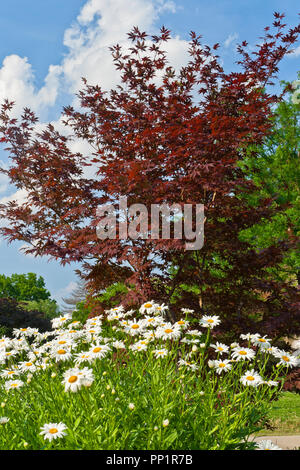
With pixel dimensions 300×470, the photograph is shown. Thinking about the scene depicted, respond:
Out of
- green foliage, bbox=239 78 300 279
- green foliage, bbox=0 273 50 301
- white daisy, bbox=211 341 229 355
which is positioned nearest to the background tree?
white daisy, bbox=211 341 229 355

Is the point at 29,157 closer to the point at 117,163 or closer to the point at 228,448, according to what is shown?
the point at 117,163

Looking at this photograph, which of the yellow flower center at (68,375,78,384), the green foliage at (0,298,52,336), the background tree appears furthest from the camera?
the green foliage at (0,298,52,336)

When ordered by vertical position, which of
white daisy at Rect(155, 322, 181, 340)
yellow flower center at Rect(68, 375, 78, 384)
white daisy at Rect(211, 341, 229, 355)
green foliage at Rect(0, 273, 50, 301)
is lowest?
green foliage at Rect(0, 273, 50, 301)

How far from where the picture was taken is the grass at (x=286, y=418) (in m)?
6.87

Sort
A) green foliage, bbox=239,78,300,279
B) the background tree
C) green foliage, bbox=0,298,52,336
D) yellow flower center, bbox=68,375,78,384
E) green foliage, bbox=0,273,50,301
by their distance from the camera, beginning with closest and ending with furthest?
yellow flower center, bbox=68,375,78,384 < the background tree < green foliage, bbox=0,298,52,336 < green foliage, bbox=239,78,300,279 < green foliage, bbox=0,273,50,301

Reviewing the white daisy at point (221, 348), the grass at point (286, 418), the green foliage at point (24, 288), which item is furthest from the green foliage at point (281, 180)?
the green foliage at point (24, 288)

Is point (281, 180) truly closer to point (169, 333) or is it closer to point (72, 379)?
point (169, 333)

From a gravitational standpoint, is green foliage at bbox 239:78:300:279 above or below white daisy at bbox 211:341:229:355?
above

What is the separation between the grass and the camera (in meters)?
6.87

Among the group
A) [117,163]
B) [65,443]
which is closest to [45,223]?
[117,163]

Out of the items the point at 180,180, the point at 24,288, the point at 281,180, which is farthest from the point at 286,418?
the point at 24,288

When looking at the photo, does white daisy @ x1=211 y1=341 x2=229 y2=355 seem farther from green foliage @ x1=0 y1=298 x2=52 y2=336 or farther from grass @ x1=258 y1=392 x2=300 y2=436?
green foliage @ x1=0 y1=298 x2=52 y2=336
